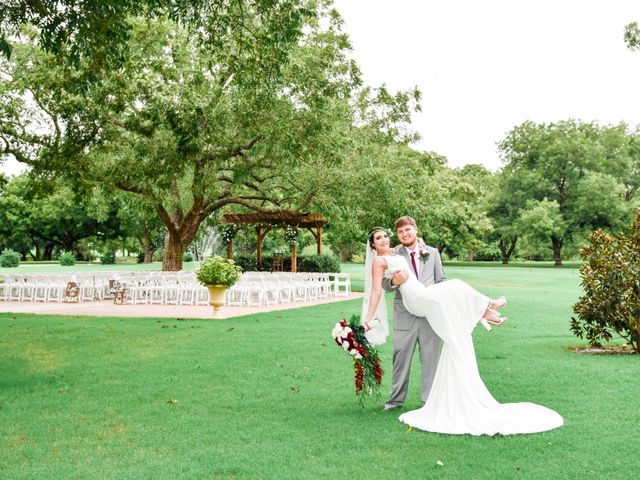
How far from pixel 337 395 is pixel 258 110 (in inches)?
422

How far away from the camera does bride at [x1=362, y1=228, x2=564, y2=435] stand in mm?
5367

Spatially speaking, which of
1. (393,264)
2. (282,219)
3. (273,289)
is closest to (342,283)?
(273,289)

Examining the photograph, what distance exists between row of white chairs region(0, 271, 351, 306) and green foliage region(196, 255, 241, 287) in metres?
3.32

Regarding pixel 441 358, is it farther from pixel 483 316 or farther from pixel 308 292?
pixel 308 292

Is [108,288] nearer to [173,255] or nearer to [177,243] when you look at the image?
[173,255]

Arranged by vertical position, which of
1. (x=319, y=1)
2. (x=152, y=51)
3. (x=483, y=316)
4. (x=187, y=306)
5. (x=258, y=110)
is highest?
(x=319, y=1)

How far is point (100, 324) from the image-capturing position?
13656 mm

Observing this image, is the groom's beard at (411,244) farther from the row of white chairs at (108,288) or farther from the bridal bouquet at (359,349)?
the row of white chairs at (108,288)

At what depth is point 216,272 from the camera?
1527 cm

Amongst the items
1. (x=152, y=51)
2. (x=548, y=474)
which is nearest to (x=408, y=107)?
(x=152, y=51)

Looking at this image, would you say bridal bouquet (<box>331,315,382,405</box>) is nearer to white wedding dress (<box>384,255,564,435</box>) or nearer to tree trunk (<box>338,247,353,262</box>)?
white wedding dress (<box>384,255,564,435</box>)

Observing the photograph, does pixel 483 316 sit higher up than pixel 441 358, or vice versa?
pixel 483 316

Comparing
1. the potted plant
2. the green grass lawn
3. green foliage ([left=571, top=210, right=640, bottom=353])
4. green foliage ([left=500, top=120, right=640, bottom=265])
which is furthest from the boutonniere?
green foliage ([left=500, top=120, right=640, bottom=265])

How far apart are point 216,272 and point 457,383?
10560 millimetres
